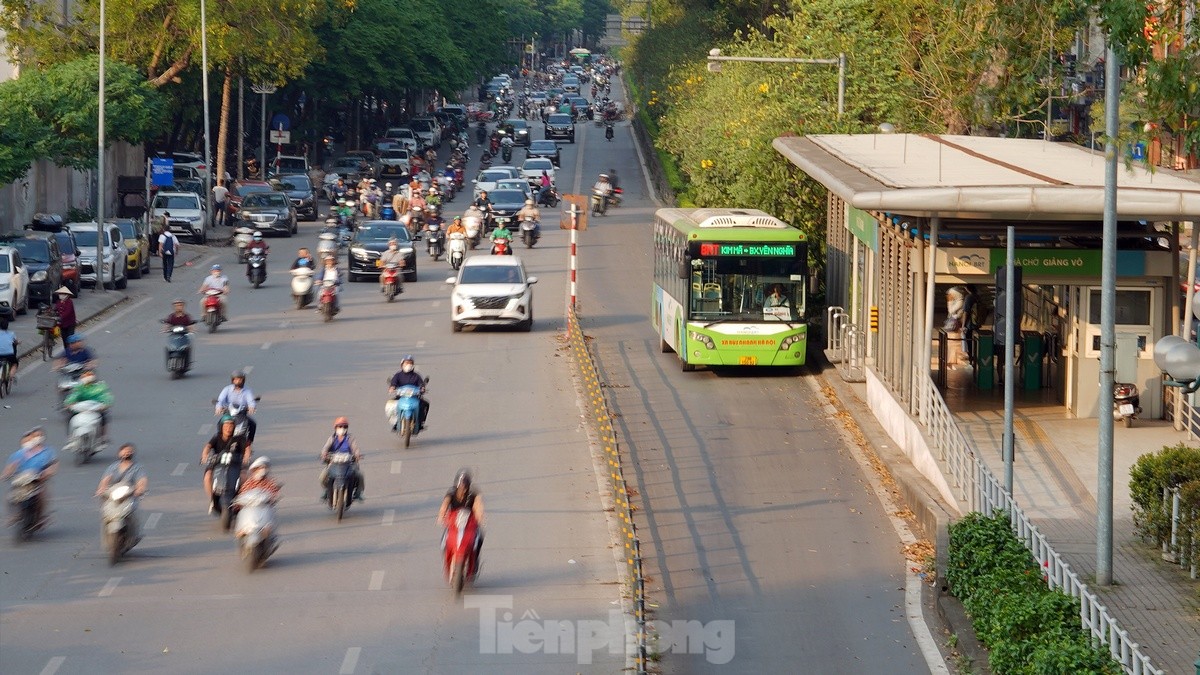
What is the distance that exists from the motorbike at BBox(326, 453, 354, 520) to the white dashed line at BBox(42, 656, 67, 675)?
512cm

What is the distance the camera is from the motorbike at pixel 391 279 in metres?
37.7

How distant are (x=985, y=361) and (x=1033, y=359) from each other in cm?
69

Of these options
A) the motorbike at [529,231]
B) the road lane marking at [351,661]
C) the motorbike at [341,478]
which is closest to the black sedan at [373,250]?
the motorbike at [529,231]

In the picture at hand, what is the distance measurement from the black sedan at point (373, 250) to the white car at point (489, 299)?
8.35 m

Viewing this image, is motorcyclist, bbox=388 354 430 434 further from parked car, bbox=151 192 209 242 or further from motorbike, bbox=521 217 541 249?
parked car, bbox=151 192 209 242

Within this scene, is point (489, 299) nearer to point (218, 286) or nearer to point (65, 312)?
point (218, 286)

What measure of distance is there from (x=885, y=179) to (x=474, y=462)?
667cm

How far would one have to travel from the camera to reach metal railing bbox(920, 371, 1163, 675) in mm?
12234

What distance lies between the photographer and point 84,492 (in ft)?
64.7

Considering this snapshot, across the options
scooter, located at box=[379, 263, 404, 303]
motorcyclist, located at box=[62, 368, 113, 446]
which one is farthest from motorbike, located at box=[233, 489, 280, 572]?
scooter, located at box=[379, 263, 404, 303]

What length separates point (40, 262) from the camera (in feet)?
119

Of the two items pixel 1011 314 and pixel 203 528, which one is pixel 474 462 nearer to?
pixel 203 528

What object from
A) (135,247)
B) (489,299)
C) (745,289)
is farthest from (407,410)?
(135,247)

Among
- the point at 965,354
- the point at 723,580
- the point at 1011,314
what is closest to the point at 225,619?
the point at 723,580
